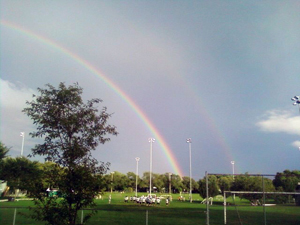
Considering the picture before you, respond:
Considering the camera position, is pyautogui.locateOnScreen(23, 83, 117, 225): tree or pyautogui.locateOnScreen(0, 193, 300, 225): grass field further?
pyautogui.locateOnScreen(0, 193, 300, 225): grass field

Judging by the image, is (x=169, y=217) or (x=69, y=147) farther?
(x=169, y=217)

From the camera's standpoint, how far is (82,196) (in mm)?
8469

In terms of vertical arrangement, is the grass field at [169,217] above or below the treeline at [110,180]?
below

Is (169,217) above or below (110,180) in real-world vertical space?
below

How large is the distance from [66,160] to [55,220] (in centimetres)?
173

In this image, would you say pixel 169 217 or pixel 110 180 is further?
pixel 169 217

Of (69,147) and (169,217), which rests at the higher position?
(69,147)

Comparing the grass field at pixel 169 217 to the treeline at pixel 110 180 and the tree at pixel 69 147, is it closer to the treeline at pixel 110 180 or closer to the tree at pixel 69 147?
the treeline at pixel 110 180

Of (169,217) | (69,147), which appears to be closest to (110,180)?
(69,147)

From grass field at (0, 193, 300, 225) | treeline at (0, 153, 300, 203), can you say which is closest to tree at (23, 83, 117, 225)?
treeline at (0, 153, 300, 203)

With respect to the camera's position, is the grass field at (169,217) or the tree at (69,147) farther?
the grass field at (169,217)

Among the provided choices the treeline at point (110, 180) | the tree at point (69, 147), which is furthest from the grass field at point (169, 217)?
the tree at point (69, 147)

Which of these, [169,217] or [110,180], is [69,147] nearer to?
[110,180]

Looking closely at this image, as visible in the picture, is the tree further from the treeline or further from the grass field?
the grass field
